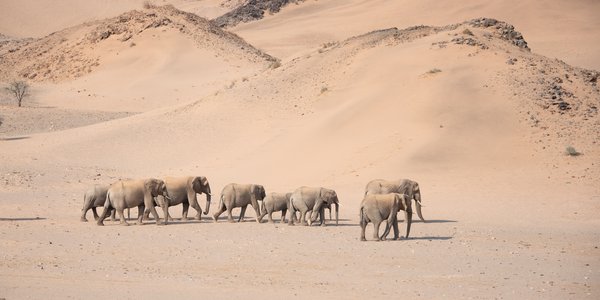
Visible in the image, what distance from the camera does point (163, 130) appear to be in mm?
41812

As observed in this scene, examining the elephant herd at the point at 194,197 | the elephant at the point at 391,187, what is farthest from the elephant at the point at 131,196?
the elephant at the point at 391,187

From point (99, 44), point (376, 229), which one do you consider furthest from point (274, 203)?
point (99, 44)

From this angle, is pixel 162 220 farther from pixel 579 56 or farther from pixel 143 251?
pixel 579 56

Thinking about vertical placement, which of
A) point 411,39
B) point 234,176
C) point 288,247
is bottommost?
point 288,247

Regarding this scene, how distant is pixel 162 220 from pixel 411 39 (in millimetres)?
21870

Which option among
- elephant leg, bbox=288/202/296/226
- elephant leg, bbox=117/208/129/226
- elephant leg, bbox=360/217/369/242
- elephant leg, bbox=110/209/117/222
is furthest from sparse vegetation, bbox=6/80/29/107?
elephant leg, bbox=360/217/369/242

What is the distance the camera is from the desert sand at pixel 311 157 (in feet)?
55.5

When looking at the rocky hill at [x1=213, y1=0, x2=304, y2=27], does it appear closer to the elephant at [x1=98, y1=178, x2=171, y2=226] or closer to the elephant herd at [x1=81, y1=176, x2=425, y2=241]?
the elephant herd at [x1=81, y1=176, x2=425, y2=241]

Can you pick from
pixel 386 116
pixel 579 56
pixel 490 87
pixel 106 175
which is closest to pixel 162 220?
pixel 106 175

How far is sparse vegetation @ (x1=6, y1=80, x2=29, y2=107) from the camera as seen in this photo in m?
57.9

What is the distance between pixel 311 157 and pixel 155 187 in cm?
1265

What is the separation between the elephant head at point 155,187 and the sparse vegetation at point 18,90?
119 ft

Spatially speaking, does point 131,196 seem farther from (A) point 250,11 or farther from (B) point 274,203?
(A) point 250,11

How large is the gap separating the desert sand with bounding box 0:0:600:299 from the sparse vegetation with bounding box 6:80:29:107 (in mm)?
697
